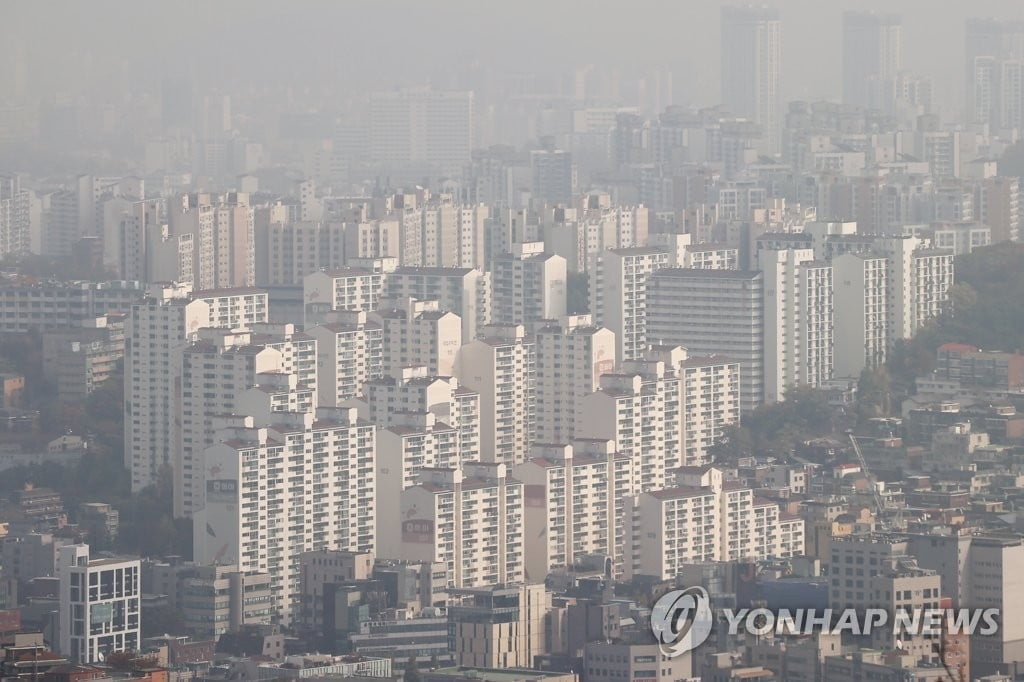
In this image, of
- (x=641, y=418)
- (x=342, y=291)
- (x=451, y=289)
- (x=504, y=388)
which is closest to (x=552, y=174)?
(x=451, y=289)

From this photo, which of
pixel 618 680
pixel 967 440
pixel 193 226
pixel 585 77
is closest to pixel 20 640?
pixel 618 680

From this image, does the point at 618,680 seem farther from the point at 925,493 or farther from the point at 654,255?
the point at 654,255

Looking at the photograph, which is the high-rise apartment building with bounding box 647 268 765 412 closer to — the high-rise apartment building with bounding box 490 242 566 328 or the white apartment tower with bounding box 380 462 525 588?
the high-rise apartment building with bounding box 490 242 566 328

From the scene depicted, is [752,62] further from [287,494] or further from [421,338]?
[287,494]

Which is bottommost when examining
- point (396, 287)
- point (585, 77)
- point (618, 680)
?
point (618, 680)

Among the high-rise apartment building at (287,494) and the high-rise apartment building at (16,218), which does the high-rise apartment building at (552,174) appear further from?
the high-rise apartment building at (287,494)

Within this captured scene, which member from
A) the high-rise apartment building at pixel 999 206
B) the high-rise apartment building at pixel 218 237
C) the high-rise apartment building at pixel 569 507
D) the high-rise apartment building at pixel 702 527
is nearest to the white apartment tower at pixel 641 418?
the high-rise apartment building at pixel 569 507
